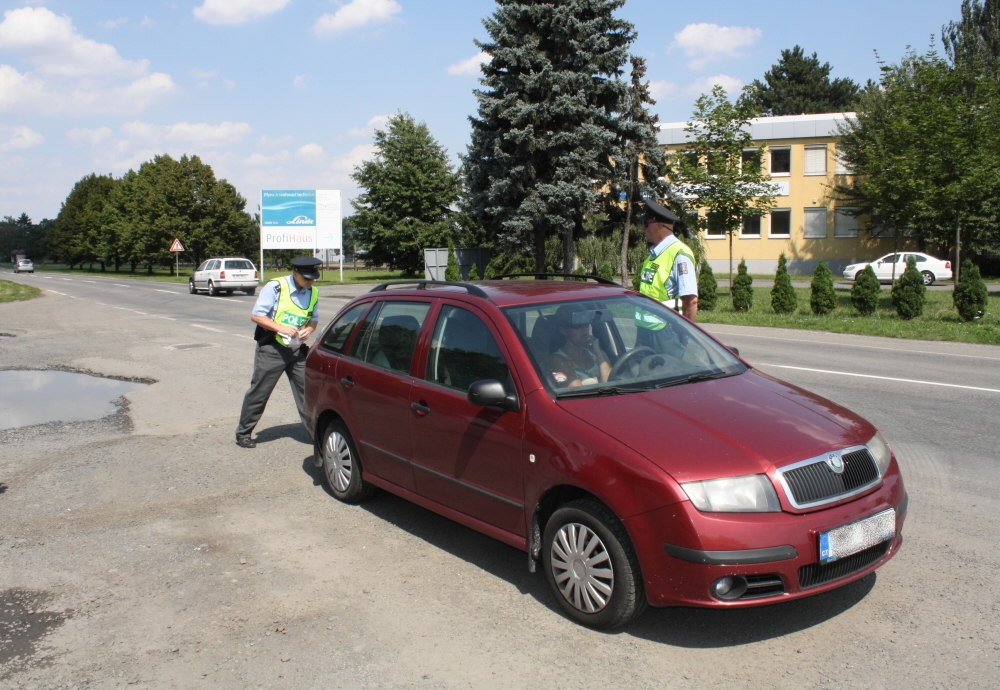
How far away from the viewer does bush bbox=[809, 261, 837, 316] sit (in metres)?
21.2

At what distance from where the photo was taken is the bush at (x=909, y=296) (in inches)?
771

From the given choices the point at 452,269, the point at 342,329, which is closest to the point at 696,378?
the point at 342,329

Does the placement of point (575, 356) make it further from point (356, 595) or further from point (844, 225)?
point (844, 225)

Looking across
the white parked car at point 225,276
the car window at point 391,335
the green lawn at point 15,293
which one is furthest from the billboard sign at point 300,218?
the car window at point 391,335

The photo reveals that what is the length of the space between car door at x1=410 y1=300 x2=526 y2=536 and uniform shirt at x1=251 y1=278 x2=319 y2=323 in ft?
9.29

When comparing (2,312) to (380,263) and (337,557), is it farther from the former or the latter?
(380,263)

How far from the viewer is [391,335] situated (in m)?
5.61

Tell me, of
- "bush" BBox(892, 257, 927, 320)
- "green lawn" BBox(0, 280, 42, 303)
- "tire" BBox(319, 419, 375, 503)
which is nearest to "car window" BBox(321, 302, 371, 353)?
"tire" BBox(319, 419, 375, 503)

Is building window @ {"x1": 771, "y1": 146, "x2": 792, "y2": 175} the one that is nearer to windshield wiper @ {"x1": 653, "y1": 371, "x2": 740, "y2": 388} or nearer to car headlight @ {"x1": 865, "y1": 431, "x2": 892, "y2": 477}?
windshield wiper @ {"x1": 653, "y1": 371, "x2": 740, "y2": 388}

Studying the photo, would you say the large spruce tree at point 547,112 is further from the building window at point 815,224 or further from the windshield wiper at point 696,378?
the windshield wiper at point 696,378

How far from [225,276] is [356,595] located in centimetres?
3580

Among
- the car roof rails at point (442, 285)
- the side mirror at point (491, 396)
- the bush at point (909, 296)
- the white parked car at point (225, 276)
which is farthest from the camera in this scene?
the white parked car at point (225, 276)

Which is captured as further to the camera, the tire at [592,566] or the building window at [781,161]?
the building window at [781,161]

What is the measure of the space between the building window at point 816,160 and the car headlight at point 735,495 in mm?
48120
